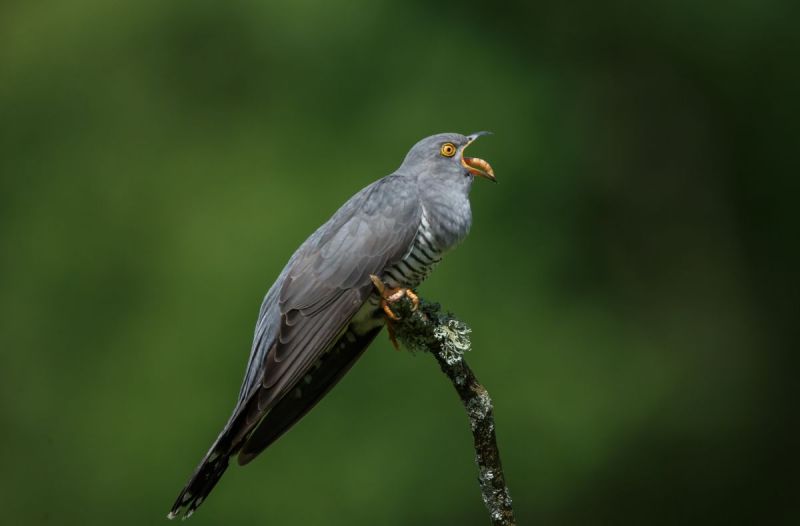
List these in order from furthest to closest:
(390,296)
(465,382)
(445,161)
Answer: (445,161) < (390,296) < (465,382)

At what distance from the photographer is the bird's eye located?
11.4ft

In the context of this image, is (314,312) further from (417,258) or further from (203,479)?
(203,479)

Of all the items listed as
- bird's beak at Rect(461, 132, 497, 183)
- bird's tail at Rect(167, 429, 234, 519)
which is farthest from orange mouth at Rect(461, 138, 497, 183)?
bird's tail at Rect(167, 429, 234, 519)

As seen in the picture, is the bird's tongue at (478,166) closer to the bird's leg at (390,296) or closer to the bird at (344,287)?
the bird at (344,287)

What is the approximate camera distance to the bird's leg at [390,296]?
2936mm

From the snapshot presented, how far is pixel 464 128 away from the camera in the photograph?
18.5 ft

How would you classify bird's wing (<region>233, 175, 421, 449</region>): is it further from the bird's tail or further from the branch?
the branch

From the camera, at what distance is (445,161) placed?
346cm

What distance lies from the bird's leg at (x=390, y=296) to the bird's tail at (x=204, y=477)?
1.95ft

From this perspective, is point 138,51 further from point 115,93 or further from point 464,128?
point 464,128

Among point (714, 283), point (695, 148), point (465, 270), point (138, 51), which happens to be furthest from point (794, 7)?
point (138, 51)

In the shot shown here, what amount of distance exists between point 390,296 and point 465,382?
54 cm

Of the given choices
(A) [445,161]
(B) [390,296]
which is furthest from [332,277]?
(A) [445,161]

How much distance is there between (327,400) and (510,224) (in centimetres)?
144
